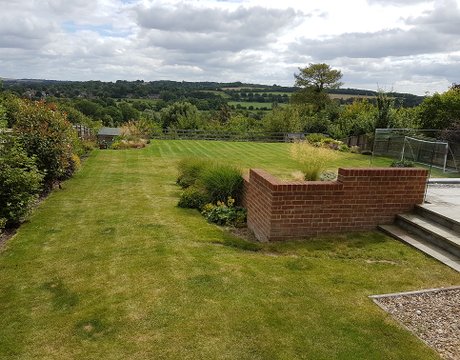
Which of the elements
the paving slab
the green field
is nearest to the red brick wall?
the paving slab

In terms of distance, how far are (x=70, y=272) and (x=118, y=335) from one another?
2.04 meters

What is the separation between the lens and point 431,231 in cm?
593

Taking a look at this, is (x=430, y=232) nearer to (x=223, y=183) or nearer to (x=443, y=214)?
(x=443, y=214)

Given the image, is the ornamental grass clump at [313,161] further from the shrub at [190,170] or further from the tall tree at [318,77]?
the tall tree at [318,77]

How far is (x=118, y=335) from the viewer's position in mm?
3689

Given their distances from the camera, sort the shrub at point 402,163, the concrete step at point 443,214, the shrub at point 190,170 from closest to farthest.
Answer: the concrete step at point 443,214, the shrub at point 402,163, the shrub at point 190,170

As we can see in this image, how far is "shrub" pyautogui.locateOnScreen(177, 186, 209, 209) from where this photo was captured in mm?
8945

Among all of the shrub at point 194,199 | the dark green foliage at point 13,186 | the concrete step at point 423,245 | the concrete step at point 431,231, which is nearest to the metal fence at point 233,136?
the shrub at point 194,199

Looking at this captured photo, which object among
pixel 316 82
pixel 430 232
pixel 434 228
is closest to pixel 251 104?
pixel 316 82

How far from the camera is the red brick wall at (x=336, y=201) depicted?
6195 mm

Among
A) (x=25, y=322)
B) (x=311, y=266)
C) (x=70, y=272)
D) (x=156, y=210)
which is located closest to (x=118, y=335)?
(x=25, y=322)

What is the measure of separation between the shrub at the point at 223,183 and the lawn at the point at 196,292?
1243mm

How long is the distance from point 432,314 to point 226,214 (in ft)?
15.0

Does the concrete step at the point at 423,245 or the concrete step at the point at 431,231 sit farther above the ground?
the concrete step at the point at 431,231
